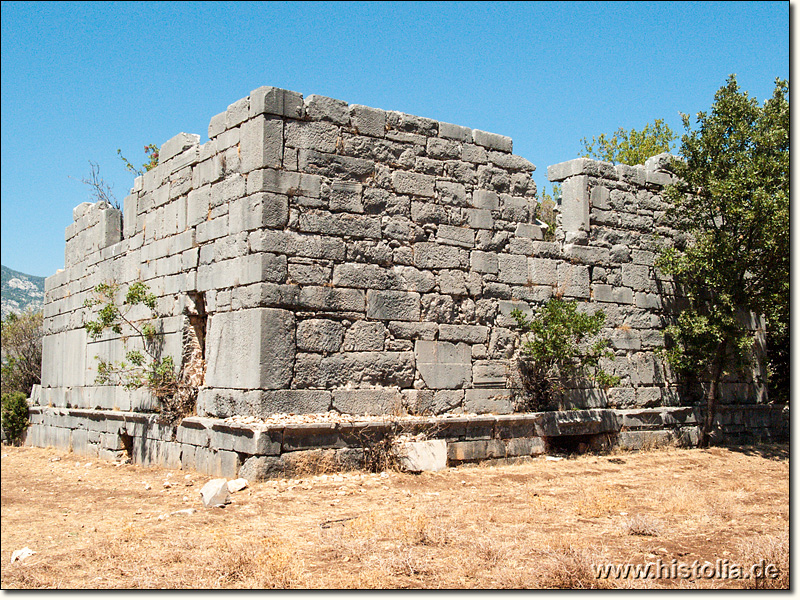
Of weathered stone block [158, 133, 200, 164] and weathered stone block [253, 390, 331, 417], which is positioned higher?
weathered stone block [158, 133, 200, 164]

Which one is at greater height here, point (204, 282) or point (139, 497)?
point (204, 282)

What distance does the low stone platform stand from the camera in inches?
322

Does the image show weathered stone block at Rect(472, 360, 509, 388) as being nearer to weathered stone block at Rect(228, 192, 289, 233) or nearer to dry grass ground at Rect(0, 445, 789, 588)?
dry grass ground at Rect(0, 445, 789, 588)

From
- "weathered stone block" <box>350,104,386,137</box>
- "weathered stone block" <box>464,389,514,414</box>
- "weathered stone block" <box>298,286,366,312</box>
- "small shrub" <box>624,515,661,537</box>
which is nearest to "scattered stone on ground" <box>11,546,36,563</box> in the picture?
"weathered stone block" <box>298,286,366,312</box>

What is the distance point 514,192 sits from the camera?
10.6 metres

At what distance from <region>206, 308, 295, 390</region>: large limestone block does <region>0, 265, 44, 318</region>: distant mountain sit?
7302 cm

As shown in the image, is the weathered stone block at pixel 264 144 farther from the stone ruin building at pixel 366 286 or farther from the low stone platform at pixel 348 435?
the low stone platform at pixel 348 435

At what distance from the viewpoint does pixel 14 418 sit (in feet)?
48.6

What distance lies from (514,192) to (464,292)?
5.49ft

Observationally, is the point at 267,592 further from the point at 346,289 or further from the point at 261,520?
the point at 346,289

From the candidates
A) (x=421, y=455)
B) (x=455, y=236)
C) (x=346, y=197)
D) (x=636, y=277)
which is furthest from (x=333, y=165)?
(x=636, y=277)

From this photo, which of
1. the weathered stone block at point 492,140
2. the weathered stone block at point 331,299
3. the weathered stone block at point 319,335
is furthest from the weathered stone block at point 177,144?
the weathered stone block at point 492,140

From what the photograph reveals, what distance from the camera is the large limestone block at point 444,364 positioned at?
9438mm

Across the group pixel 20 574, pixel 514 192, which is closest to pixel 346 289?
pixel 514 192
